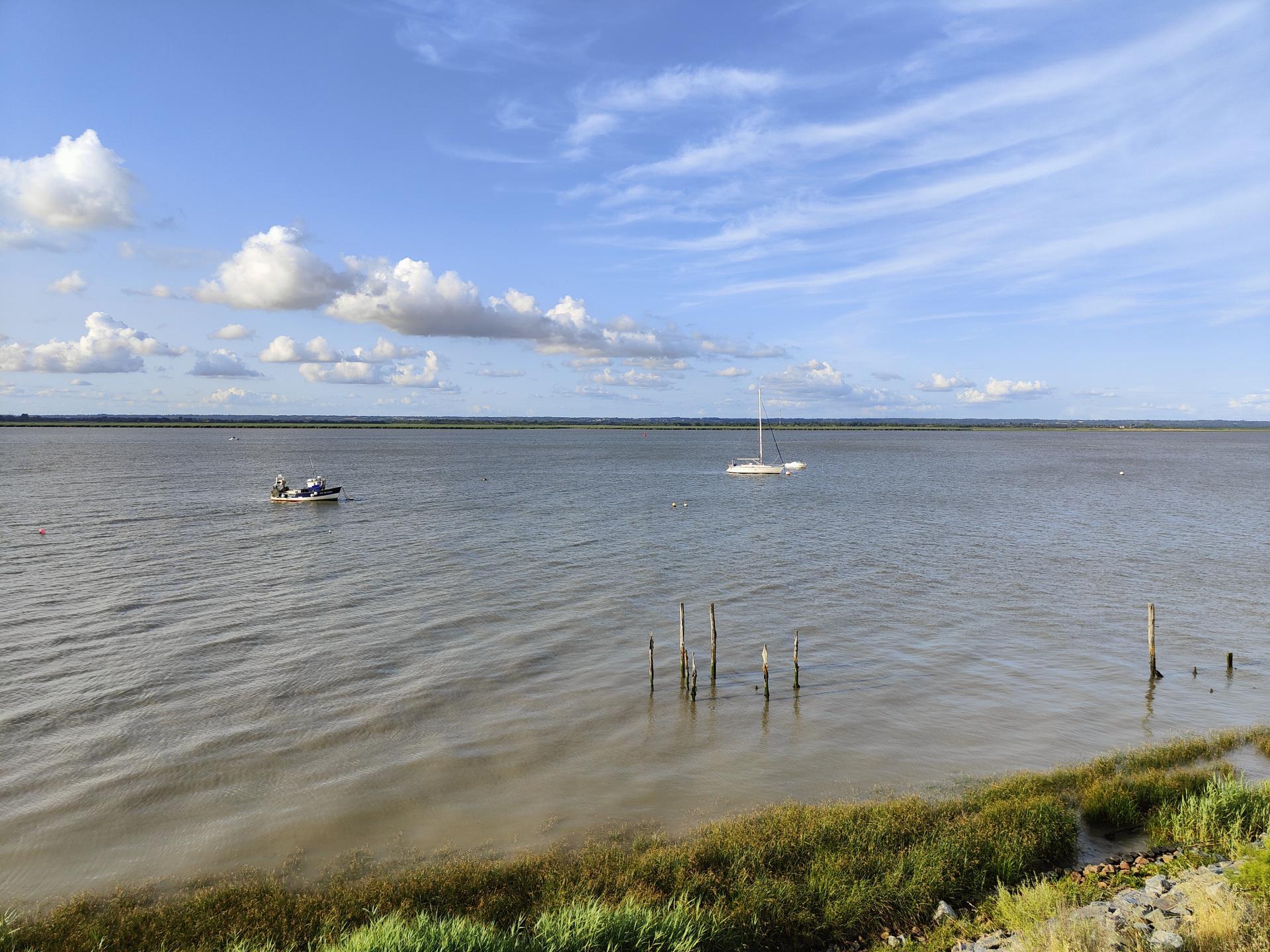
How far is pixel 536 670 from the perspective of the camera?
77.7 feet

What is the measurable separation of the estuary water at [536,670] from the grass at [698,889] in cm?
157

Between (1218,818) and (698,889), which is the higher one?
(1218,818)

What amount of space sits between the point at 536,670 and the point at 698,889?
1273cm

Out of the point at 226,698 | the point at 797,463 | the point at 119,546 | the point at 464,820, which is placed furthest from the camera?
the point at 797,463

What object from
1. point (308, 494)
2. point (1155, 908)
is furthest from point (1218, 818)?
point (308, 494)

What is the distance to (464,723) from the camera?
65.1ft

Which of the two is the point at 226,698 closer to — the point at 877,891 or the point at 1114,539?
the point at 877,891

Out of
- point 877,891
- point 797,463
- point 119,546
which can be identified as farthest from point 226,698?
point 797,463

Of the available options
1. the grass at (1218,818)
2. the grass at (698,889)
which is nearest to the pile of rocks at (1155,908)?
the grass at (698,889)

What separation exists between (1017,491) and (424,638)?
70.8m

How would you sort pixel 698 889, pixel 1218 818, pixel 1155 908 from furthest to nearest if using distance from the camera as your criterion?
pixel 1218 818, pixel 698 889, pixel 1155 908

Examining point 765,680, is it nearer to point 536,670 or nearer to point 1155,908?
point 536,670

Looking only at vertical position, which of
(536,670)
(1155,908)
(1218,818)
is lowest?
(536,670)

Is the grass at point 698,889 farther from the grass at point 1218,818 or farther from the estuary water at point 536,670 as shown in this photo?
the estuary water at point 536,670
